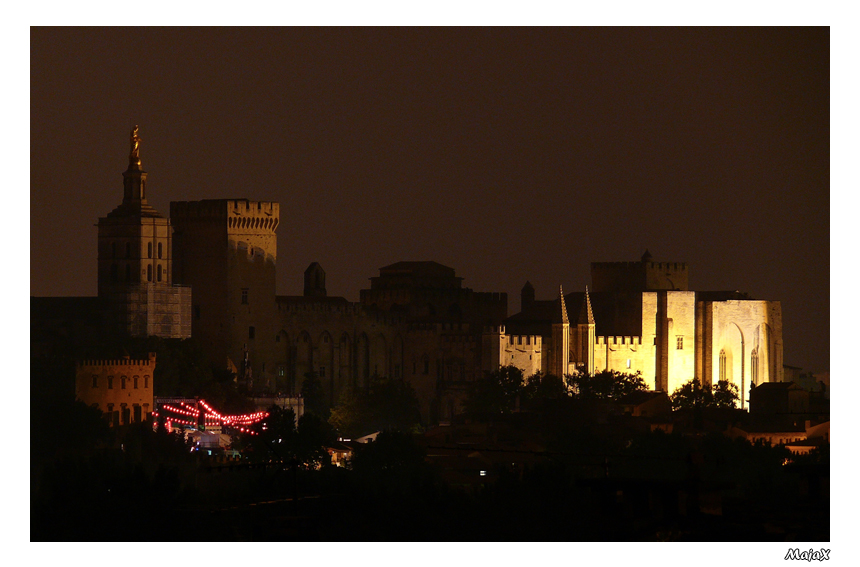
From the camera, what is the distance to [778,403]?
85000 millimetres

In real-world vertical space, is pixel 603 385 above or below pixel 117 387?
below

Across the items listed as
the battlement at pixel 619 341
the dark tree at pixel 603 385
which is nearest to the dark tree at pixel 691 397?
the dark tree at pixel 603 385

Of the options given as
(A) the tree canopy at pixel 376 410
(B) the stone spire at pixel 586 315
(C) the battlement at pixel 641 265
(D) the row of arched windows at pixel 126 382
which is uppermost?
(C) the battlement at pixel 641 265

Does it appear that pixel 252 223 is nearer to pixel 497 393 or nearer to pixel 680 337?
pixel 497 393

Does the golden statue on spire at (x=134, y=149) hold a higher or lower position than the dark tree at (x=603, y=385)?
higher

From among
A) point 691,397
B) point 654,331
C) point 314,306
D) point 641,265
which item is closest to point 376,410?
point 314,306

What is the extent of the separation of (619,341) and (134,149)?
18.7 metres

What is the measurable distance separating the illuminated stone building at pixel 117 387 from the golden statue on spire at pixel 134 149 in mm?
8291

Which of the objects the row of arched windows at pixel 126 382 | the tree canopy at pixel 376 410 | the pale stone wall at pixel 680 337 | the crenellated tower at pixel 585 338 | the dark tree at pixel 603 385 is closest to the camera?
the row of arched windows at pixel 126 382

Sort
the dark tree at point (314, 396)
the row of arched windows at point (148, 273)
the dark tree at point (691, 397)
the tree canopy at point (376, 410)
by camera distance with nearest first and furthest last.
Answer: the row of arched windows at point (148, 273) < the tree canopy at point (376, 410) < the dark tree at point (314, 396) < the dark tree at point (691, 397)

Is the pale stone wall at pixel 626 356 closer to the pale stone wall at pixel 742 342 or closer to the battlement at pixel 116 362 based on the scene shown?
the pale stone wall at pixel 742 342

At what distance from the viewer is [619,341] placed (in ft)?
294

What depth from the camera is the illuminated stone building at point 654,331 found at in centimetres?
8775

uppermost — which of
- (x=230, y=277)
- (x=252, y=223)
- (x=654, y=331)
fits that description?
(x=252, y=223)
